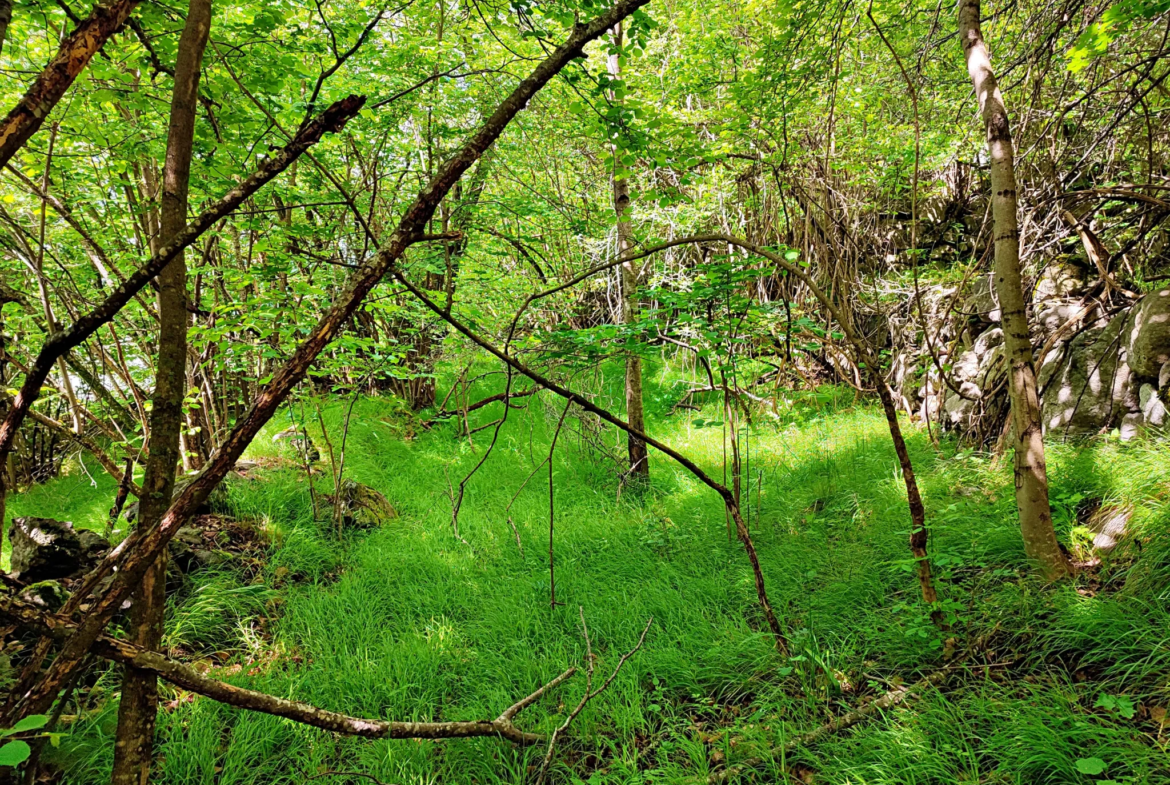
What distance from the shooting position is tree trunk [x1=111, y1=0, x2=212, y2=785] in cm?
136

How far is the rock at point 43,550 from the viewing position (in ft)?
9.57

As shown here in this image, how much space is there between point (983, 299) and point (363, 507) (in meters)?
6.46

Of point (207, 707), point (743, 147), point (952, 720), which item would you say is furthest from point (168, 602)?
point (743, 147)

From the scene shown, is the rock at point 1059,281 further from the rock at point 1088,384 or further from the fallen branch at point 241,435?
the fallen branch at point 241,435

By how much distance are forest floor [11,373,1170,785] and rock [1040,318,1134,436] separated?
27cm

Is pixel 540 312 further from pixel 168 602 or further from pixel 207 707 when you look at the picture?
pixel 207 707

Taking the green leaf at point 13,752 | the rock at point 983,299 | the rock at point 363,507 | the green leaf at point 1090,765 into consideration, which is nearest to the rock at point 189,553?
the rock at point 363,507

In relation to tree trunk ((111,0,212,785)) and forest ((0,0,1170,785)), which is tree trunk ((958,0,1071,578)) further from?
tree trunk ((111,0,212,785))

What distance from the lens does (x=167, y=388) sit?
1479 mm

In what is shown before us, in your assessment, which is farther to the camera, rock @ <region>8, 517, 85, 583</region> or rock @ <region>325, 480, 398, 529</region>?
rock @ <region>325, 480, 398, 529</region>

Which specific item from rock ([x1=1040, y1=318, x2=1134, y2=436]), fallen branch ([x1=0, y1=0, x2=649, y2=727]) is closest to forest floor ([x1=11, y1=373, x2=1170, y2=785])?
rock ([x1=1040, y1=318, x2=1134, y2=436])

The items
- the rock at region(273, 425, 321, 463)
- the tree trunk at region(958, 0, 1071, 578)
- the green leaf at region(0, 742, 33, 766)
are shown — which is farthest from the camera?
the rock at region(273, 425, 321, 463)

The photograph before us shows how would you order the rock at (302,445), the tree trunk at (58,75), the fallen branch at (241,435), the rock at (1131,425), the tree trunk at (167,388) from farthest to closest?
the rock at (302,445) < the rock at (1131,425) < the tree trunk at (167,388) < the fallen branch at (241,435) < the tree trunk at (58,75)

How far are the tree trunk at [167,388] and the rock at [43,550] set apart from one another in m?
2.40
